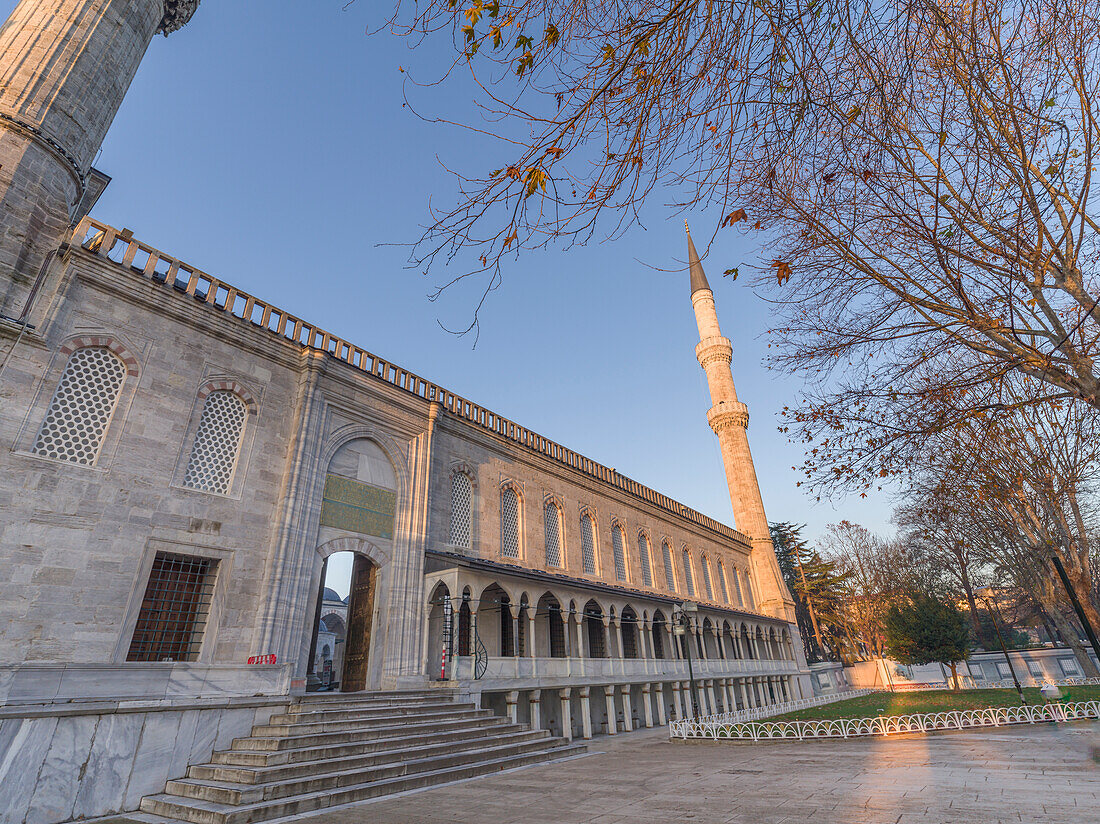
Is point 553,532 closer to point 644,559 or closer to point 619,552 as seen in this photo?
point 619,552

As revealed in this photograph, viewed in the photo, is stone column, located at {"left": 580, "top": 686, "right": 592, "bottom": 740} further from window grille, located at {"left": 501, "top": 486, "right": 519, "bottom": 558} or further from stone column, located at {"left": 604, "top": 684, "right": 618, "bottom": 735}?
window grille, located at {"left": 501, "top": 486, "right": 519, "bottom": 558}

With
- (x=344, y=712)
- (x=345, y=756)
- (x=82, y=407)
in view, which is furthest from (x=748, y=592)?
(x=82, y=407)

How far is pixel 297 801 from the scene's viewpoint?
21.6ft

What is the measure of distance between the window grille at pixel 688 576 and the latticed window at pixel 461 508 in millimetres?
15059

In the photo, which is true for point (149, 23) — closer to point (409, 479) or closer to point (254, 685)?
point (409, 479)

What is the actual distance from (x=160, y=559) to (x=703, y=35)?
11875mm

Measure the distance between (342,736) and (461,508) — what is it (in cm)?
852

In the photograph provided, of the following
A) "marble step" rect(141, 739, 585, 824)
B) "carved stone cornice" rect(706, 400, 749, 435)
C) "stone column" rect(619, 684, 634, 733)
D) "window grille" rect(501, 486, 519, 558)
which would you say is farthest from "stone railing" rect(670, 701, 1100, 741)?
"carved stone cornice" rect(706, 400, 749, 435)

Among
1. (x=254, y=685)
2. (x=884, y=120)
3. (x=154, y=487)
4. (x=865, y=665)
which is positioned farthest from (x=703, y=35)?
(x=865, y=665)

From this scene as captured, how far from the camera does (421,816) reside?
609cm

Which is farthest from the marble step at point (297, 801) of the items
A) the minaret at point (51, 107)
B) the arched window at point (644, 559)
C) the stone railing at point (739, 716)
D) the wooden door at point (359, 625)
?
the arched window at point (644, 559)

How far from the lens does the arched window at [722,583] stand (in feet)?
99.1

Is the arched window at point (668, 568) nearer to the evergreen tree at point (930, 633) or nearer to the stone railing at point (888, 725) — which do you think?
the stone railing at point (888, 725)

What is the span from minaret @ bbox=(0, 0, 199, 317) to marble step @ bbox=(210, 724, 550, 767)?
8383 mm
